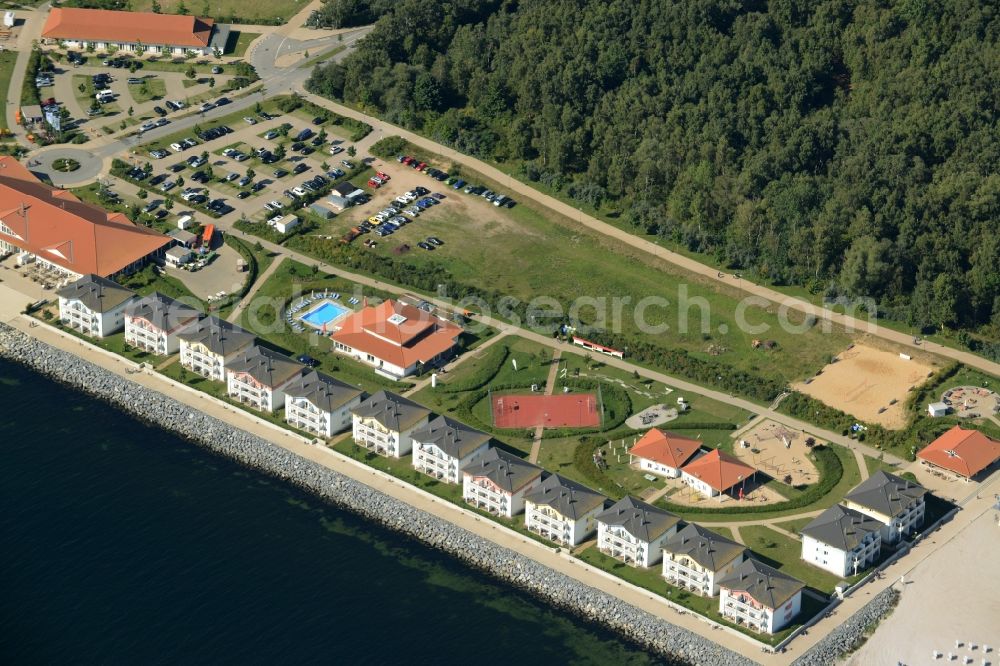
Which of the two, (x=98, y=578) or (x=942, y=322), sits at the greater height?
(x=942, y=322)

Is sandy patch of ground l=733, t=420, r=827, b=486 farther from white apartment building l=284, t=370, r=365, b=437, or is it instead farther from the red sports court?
white apartment building l=284, t=370, r=365, b=437

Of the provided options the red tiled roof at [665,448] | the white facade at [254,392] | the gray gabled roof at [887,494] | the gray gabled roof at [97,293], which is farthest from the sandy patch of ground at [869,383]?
the gray gabled roof at [97,293]

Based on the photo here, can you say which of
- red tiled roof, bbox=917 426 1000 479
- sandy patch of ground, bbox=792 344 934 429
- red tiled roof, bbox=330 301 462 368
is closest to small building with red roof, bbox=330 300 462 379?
red tiled roof, bbox=330 301 462 368


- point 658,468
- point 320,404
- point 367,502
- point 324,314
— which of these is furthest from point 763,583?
point 324,314

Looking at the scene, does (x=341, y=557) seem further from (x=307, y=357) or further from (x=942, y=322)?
(x=942, y=322)

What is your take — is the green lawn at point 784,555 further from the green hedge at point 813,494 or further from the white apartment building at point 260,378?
the white apartment building at point 260,378

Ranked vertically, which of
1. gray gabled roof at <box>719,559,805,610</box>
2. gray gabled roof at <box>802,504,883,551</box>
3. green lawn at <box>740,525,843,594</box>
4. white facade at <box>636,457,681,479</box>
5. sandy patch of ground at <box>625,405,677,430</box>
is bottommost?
green lawn at <box>740,525,843,594</box>

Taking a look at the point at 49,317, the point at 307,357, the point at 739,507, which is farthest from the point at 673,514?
the point at 49,317
